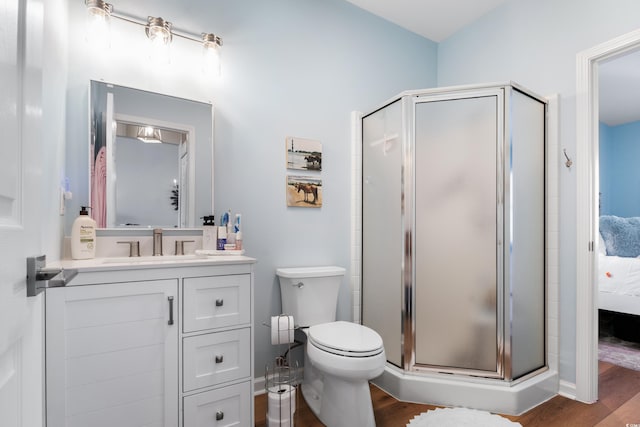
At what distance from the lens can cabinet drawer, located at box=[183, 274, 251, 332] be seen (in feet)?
4.69

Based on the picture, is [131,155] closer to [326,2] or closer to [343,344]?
[343,344]

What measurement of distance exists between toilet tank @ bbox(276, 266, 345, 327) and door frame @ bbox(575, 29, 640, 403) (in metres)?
1.50

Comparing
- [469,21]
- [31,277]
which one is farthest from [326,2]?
[31,277]

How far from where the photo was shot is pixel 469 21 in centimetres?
276

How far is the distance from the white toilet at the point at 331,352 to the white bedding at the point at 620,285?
2.77 m

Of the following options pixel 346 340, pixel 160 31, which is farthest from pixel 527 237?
pixel 160 31

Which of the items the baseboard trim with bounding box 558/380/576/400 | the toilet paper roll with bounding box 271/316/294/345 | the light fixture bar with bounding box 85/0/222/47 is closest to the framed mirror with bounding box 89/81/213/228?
the light fixture bar with bounding box 85/0/222/47

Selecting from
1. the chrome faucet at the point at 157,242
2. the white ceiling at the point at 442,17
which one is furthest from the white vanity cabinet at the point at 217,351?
the white ceiling at the point at 442,17

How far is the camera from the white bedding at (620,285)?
300 cm

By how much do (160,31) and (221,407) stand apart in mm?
1953

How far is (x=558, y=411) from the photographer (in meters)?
1.95

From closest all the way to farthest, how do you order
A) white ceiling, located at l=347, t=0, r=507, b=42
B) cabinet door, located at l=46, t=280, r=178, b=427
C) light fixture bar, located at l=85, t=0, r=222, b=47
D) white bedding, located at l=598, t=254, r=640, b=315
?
1. cabinet door, located at l=46, t=280, r=178, b=427
2. light fixture bar, located at l=85, t=0, r=222, b=47
3. white ceiling, located at l=347, t=0, r=507, b=42
4. white bedding, located at l=598, t=254, r=640, b=315

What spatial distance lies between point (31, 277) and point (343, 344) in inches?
52.7

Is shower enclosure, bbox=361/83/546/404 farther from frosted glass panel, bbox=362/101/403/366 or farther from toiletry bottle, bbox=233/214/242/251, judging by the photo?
toiletry bottle, bbox=233/214/242/251
